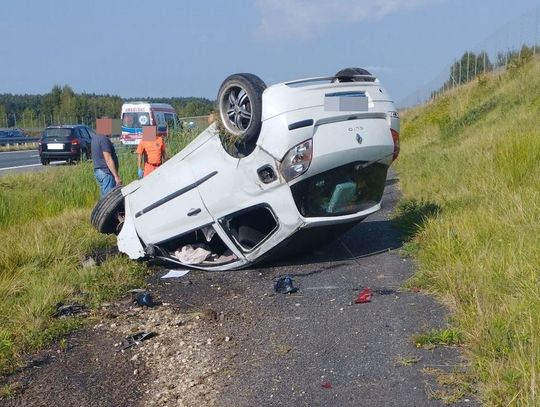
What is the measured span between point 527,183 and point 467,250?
9.10 ft

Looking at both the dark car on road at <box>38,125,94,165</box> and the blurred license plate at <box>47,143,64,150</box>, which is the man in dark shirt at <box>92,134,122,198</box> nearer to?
the dark car on road at <box>38,125,94,165</box>

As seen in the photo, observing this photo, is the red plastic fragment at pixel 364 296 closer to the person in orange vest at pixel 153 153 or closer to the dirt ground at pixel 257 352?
the dirt ground at pixel 257 352

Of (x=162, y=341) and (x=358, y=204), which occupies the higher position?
(x=358, y=204)

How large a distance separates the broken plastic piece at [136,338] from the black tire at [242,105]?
6.69ft

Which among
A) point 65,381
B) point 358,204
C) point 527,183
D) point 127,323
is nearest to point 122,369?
point 65,381

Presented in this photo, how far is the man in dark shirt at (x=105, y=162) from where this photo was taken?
10.1 m

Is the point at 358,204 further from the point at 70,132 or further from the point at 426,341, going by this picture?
the point at 70,132

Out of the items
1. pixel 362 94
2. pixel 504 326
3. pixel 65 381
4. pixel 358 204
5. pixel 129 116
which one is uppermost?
pixel 129 116

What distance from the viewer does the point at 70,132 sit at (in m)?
27.0

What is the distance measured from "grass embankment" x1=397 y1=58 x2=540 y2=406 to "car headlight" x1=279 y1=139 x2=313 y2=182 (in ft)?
4.54

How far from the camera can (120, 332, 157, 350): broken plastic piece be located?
16.4ft

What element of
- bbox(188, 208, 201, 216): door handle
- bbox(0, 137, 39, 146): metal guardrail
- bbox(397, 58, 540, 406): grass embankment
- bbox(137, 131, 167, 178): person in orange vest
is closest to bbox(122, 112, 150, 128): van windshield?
bbox(0, 137, 39, 146): metal guardrail

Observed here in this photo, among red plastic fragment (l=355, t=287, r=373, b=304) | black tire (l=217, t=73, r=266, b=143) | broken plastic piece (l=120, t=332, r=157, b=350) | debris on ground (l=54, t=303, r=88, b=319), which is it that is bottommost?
broken plastic piece (l=120, t=332, r=157, b=350)

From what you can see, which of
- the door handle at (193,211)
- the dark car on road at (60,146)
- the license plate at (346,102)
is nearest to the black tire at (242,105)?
the license plate at (346,102)
